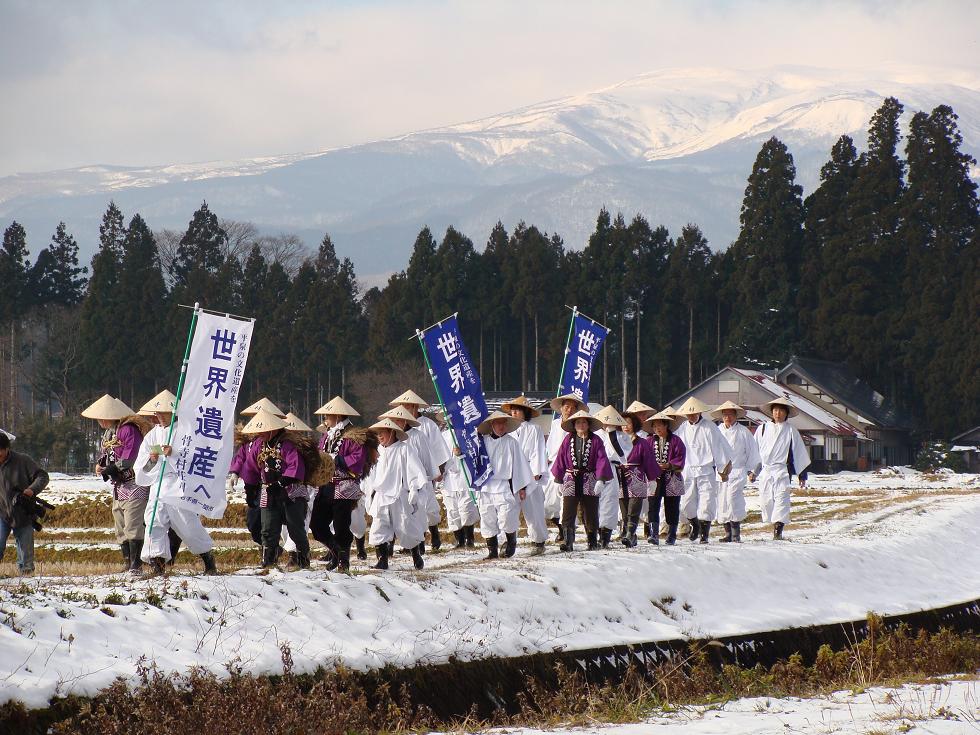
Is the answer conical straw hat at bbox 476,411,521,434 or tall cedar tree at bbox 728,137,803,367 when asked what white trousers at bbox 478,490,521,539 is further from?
tall cedar tree at bbox 728,137,803,367

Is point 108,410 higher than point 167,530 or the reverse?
higher

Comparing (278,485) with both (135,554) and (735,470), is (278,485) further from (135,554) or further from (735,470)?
(735,470)

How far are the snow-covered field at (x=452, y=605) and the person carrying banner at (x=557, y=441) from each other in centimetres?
154

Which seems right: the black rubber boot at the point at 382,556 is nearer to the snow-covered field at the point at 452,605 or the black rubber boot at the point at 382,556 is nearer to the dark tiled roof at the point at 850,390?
the snow-covered field at the point at 452,605

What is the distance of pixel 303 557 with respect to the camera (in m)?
13.7

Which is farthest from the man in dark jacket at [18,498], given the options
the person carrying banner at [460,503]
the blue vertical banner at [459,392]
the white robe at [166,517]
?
the person carrying banner at [460,503]

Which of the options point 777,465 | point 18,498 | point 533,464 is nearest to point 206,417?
point 18,498

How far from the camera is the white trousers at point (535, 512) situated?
50.3 feet

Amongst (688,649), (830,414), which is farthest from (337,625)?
(830,414)

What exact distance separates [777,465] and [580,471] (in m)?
4.26

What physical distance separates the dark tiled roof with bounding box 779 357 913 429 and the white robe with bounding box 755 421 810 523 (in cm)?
4066

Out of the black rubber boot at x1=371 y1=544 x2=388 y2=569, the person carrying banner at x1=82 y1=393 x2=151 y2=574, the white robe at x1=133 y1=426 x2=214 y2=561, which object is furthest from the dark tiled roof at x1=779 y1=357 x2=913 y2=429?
the white robe at x1=133 y1=426 x2=214 y2=561

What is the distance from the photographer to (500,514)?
15.0 meters

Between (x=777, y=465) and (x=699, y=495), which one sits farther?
(x=777, y=465)
